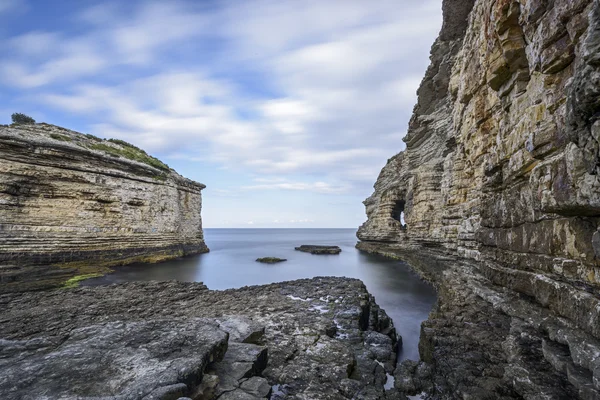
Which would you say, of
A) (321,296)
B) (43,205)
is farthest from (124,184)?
(321,296)

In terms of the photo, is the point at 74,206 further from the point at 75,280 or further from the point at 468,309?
the point at 468,309

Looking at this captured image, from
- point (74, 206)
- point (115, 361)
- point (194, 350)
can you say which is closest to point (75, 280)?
point (74, 206)

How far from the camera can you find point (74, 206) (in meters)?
22.5

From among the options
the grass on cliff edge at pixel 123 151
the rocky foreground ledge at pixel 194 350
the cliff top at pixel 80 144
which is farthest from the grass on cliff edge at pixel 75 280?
the grass on cliff edge at pixel 123 151

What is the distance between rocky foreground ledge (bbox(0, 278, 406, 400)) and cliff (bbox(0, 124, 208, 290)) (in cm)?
956

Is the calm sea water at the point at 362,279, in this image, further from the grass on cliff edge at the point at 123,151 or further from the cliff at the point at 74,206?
the grass on cliff edge at the point at 123,151

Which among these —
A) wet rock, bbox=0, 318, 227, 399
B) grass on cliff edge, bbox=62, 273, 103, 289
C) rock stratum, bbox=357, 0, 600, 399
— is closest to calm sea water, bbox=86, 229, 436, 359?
grass on cliff edge, bbox=62, 273, 103, 289

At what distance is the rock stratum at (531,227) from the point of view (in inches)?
135

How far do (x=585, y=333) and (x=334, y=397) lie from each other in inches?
159

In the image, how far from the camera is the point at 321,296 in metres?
12.7

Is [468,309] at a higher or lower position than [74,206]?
lower

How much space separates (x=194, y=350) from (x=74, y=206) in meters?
23.8

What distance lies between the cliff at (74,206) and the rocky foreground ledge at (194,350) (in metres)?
9.56

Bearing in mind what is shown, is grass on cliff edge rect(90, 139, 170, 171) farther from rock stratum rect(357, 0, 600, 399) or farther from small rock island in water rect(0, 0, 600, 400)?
rock stratum rect(357, 0, 600, 399)
